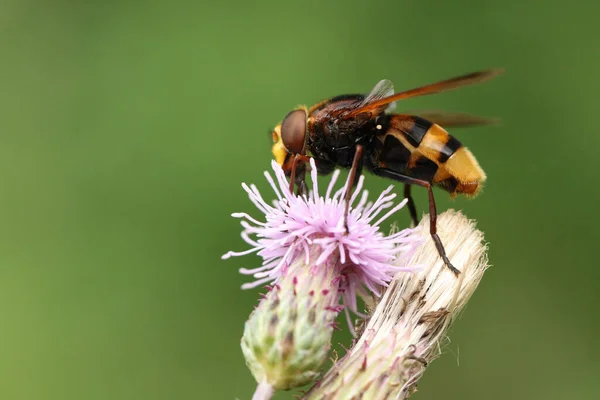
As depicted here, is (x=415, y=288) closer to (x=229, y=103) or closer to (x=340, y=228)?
(x=340, y=228)

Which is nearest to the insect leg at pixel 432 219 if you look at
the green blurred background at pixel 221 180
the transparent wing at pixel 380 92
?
the transparent wing at pixel 380 92

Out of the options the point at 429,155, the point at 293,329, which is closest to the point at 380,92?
the point at 429,155

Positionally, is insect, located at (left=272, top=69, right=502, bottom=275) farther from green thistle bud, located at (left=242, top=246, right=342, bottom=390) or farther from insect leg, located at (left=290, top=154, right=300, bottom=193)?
green thistle bud, located at (left=242, top=246, right=342, bottom=390)

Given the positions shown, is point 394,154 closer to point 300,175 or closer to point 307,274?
point 300,175

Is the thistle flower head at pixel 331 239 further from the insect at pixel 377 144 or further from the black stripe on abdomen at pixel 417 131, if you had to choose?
the black stripe on abdomen at pixel 417 131

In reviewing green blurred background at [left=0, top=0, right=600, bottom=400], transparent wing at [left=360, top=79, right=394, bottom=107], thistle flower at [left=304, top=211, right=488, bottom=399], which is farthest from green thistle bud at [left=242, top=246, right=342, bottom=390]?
green blurred background at [left=0, top=0, right=600, bottom=400]

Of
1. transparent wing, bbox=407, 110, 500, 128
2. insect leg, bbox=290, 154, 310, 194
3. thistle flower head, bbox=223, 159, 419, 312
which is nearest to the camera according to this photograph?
thistle flower head, bbox=223, 159, 419, 312
